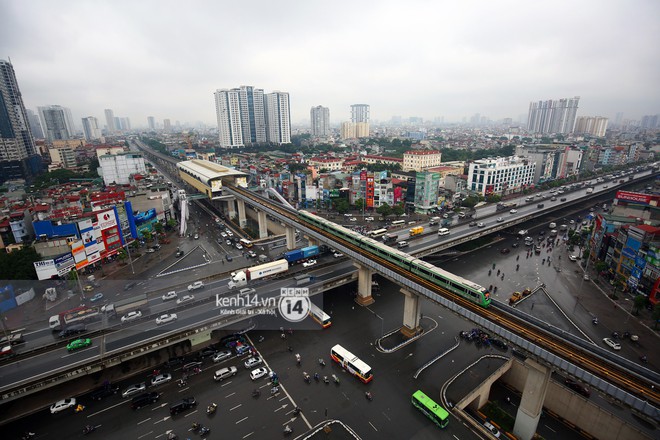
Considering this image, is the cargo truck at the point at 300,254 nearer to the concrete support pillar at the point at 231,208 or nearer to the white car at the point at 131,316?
the white car at the point at 131,316

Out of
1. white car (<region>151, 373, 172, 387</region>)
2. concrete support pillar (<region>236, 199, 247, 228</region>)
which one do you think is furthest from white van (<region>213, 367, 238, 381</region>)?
concrete support pillar (<region>236, 199, 247, 228</region>)

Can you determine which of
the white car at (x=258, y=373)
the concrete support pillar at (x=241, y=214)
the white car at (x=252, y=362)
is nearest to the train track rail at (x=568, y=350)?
the white car at (x=258, y=373)

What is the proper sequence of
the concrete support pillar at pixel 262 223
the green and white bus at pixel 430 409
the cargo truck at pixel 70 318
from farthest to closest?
the concrete support pillar at pixel 262 223, the cargo truck at pixel 70 318, the green and white bus at pixel 430 409

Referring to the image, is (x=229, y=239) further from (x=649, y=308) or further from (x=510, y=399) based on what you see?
(x=649, y=308)

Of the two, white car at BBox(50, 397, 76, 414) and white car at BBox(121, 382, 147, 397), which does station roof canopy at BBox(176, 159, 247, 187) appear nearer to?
white car at BBox(121, 382, 147, 397)

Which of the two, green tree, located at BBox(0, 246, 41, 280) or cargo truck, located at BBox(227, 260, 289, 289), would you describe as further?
green tree, located at BBox(0, 246, 41, 280)

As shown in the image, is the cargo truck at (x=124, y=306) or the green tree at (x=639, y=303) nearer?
the cargo truck at (x=124, y=306)
